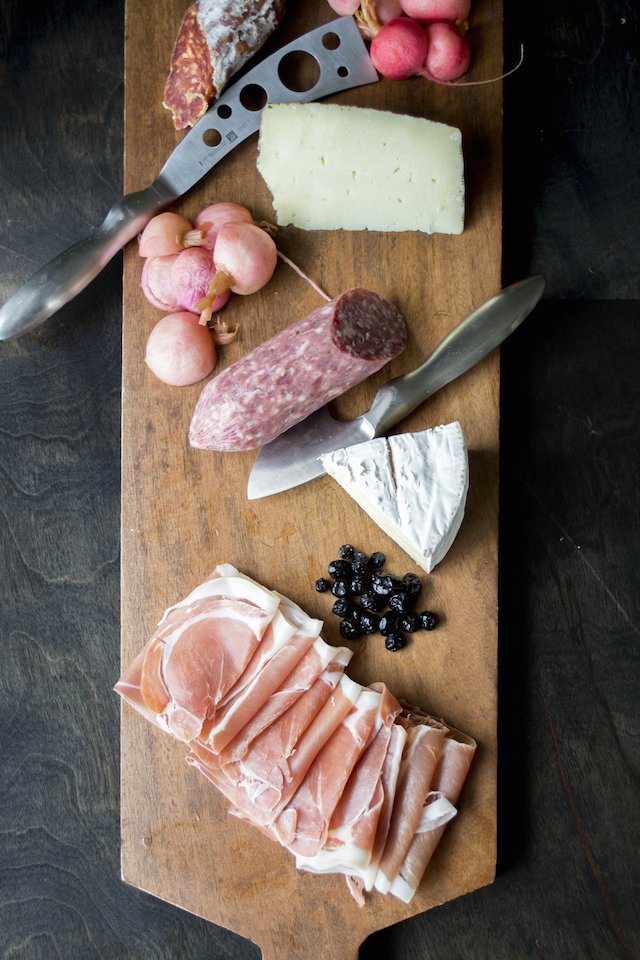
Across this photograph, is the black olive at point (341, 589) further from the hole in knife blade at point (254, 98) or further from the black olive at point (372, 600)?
the hole in knife blade at point (254, 98)

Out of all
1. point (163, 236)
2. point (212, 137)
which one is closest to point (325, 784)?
point (163, 236)

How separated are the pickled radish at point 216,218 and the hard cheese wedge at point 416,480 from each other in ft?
1.72

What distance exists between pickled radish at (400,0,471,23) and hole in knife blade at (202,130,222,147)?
47cm

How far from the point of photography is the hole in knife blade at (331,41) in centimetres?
181

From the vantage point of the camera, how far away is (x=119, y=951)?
1.88m

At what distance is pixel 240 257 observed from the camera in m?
1.71

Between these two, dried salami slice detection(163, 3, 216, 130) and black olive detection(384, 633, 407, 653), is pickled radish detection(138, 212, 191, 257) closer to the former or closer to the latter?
dried salami slice detection(163, 3, 216, 130)

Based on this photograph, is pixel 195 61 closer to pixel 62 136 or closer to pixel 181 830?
pixel 62 136

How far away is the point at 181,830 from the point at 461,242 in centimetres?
137

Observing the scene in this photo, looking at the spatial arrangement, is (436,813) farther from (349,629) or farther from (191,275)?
(191,275)

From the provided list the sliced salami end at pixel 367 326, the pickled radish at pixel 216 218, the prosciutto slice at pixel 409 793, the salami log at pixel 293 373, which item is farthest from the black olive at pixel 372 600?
the pickled radish at pixel 216 218

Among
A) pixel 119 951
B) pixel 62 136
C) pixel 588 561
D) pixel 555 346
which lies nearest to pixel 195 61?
pixel 62 136

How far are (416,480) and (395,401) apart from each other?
187 mm

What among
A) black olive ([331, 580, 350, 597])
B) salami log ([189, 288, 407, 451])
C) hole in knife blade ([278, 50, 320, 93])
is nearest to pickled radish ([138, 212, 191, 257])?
salami log ([189, 288, 407, 451])
